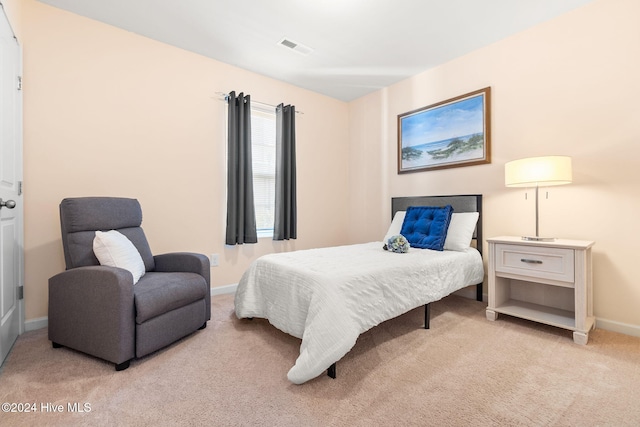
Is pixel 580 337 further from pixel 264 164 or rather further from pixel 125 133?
pixel 125 133

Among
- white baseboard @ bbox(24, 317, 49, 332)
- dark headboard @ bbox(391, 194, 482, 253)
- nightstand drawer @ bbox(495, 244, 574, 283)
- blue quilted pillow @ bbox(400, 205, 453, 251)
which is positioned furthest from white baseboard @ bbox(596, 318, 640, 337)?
white baseboard @ bbox(24, 317, 49, 332)

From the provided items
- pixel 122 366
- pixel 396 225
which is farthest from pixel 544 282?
pixel 122 366

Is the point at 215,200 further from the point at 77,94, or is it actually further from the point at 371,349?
the point at 371,349

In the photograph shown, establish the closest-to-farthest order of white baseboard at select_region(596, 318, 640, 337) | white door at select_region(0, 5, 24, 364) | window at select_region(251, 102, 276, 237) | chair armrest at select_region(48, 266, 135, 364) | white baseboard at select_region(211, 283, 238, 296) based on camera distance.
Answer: chair armrest at select_region(48, 266, 135, 364)
white door at select_region(0, 5, 24, 364)
white baseboard at select_region(596, 318, 640, 337)
white baseboard at select_region(211, 283, 238, 296)
window at select_region(251, 102, 276, 237)

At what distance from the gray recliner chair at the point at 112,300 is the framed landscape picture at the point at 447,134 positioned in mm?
2749

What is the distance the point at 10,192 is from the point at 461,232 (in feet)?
11.9

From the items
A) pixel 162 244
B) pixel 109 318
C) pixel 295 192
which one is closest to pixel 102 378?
pixel 109 318

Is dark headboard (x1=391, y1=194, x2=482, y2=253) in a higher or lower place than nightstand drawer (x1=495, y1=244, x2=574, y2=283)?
higher

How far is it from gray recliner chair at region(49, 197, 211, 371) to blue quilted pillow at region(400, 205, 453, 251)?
6.62ft

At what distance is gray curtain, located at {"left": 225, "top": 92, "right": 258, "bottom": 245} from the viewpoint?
328 centimetres

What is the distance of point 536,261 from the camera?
7.41 feet

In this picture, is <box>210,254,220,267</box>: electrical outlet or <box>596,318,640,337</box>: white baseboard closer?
<box>596,318,640,337</box>: white baseboard

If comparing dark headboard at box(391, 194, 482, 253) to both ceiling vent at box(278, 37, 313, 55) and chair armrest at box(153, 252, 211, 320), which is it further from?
chair armrest at box(153, 252, 211, 320)

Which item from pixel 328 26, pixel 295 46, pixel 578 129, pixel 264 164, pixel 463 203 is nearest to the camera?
pixel 578 129
